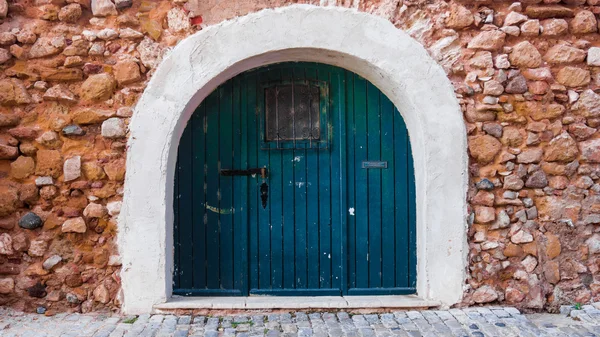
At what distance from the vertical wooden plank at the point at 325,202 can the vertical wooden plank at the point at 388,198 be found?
386 mm

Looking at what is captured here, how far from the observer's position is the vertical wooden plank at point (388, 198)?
3.79 m

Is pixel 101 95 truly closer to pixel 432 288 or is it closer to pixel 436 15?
pixel 436 15

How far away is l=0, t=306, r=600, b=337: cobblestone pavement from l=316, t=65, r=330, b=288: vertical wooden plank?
0.40m

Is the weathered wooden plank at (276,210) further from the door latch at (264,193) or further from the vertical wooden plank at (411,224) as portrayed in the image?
the vertical wooden plank at (411,224)

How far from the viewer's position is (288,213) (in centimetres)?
380

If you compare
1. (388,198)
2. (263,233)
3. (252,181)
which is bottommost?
(263,233)

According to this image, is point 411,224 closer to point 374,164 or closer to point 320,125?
point 374,164

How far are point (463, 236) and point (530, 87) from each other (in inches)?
44.4

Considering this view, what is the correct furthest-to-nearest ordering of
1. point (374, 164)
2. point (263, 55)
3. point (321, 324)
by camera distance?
point (374, 164), point (263, 55), point (321, 324)

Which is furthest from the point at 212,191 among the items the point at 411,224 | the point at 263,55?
the point at 411,224

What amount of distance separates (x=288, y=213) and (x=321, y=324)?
87 centimetres

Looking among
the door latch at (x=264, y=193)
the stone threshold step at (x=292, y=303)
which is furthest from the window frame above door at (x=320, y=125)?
the stone threshold step at (x=292, y=303)

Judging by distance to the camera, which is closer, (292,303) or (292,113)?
(292,303)

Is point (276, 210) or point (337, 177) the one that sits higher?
point (337, 177)
